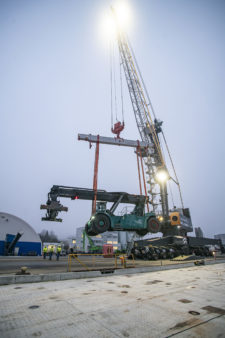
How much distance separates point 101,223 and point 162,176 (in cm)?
3279

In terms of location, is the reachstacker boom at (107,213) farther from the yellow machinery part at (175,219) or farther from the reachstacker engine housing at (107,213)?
the yellow machinery part at (175,219)

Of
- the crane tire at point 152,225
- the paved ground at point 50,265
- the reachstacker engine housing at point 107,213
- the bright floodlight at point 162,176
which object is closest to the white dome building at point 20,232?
the paved ground at point 50,265

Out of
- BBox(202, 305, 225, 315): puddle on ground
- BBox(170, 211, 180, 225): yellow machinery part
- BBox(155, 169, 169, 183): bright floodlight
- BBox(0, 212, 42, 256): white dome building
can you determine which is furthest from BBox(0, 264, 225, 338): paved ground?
BBox(155, 169, 169, 183): bright floodlight

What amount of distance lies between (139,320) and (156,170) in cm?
4492

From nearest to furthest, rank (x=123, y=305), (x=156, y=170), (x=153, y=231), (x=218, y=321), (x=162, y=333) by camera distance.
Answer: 1. (x=162, y=333)
2. (x=218, y=321)
3. (x=123, y=305)
4. (x=153, y=231)
5. (x=156, y=170)

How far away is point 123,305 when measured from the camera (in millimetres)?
4379

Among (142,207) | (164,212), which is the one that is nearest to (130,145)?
(142,207)

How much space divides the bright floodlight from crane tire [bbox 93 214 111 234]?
104ft

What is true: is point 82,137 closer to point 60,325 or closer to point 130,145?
point 130,145

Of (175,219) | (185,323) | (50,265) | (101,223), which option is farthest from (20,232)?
(185,323)

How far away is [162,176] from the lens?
149ft

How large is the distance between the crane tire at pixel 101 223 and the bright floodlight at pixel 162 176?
104 ft

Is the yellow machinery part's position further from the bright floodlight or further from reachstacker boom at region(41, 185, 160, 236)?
the bright floodlight

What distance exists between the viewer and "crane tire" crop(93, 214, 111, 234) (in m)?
15.8
